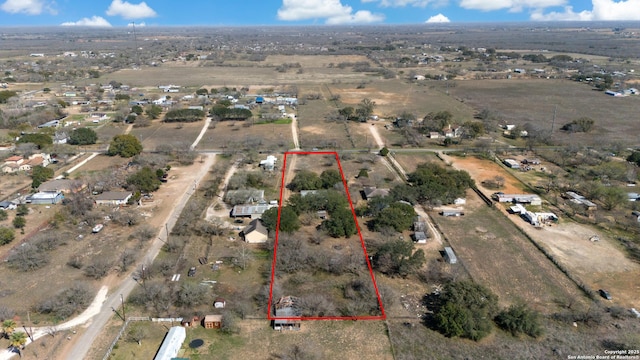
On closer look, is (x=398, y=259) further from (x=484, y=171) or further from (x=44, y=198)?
(x=44, y=198)

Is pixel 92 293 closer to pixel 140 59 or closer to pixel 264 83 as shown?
pixel 264 83

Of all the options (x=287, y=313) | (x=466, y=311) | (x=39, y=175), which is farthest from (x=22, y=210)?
(x=466, y=311)

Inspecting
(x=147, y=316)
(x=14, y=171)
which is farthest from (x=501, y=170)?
(x=14, y=171)

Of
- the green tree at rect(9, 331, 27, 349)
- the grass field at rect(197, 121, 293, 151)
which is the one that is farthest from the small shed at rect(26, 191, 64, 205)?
the green tree at rect(9, 331, 27, 349)

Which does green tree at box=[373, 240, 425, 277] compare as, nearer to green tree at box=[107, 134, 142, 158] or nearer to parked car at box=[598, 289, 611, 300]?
parked car at box=[598, 289, 611, 300]

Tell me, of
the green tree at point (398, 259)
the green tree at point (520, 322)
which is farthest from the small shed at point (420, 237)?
the green tree at point (520, 322)

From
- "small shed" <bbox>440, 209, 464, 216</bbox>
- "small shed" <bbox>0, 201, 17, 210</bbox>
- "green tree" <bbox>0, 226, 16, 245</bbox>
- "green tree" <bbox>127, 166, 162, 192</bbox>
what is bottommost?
"small shed" <bbox>440, 209, 464, 216</bbox>

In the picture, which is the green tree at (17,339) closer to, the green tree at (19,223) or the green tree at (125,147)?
the green tree at (19,223)

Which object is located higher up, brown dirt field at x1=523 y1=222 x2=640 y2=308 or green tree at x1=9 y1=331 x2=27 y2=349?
green tree at x1=9 y1=331 x2=27 y2=349
